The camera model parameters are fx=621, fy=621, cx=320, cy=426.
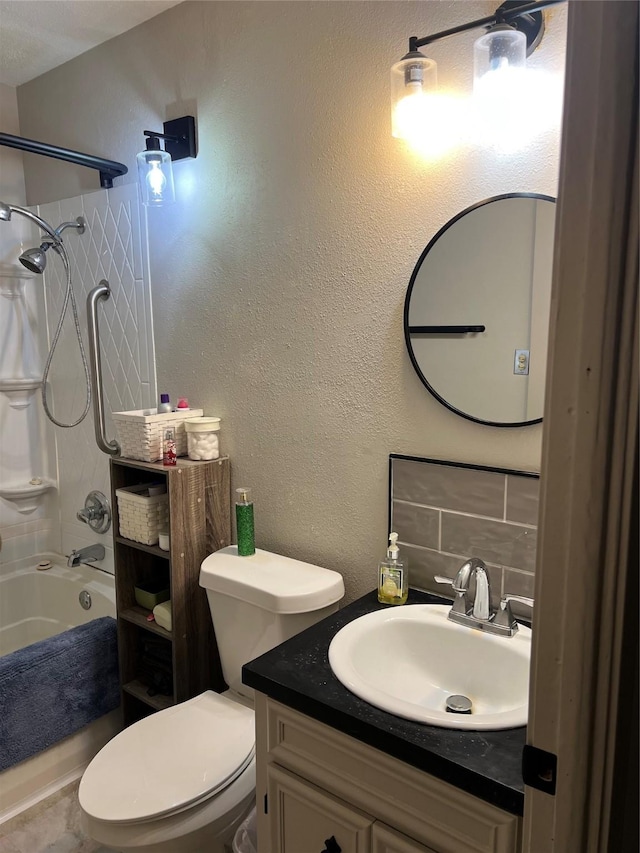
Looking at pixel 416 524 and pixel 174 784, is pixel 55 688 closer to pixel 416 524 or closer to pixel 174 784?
pixel 174 784

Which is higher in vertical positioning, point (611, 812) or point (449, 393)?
point (449, 393)

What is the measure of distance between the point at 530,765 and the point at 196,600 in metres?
1.38

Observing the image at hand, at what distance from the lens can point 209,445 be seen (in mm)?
1987

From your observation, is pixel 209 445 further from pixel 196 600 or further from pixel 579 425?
pixel 579 425

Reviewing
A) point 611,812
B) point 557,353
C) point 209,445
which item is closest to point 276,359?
point 209,445

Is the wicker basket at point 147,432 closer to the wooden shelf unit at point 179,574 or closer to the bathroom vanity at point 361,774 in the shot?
the wooden shelf unit at point 179,574

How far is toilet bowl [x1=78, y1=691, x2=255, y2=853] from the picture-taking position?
1403 mm

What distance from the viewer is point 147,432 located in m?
1.94

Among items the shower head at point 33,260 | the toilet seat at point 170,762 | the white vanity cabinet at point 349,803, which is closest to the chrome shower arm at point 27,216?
the shower head at point 33,260

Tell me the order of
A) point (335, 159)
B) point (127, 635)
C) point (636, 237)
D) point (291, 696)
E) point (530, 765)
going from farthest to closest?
point (127, 635) → point (335, 159) → point (291, 696) → point (530, 765) → point (636, 237)

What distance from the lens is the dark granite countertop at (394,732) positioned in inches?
38.1

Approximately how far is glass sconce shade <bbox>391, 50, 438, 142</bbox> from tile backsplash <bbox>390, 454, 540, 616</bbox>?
0.79m

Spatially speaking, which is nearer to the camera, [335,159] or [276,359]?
[335,159]

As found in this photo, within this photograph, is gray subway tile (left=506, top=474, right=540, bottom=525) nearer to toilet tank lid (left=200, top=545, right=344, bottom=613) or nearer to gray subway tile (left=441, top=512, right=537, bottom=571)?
gray subway tile (left=441, top=512, right=537, bottom=571)
